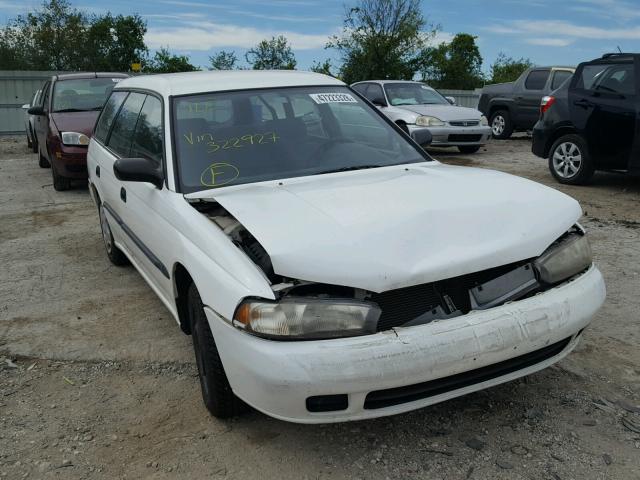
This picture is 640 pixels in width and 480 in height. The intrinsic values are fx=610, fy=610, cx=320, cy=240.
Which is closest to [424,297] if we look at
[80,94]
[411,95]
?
[80,94]

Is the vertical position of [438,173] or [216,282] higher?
[438,173]

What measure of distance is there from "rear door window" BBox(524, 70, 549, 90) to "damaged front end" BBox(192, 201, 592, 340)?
12.7 m

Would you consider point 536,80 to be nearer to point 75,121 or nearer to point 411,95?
point 411,95

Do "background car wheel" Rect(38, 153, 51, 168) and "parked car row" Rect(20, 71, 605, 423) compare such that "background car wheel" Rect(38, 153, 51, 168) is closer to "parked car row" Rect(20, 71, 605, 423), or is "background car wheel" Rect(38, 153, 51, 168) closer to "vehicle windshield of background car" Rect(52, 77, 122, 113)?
"vehicle windshield of background car" Rect(52, 77, 122, 113)

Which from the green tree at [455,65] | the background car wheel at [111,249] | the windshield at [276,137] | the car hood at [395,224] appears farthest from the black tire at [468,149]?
the green tree at [455,65]

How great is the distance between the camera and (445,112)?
11.9m

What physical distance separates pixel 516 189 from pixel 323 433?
151 cm

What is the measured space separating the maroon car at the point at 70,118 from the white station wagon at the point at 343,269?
5.67m

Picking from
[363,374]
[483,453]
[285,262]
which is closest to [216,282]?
[285,262]

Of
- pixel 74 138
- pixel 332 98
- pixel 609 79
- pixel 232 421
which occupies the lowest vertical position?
pixel 232 421

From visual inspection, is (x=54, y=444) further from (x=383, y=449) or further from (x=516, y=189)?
(x=516, y=189)

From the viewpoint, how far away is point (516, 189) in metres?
3.05

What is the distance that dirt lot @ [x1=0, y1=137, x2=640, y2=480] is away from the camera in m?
2.55

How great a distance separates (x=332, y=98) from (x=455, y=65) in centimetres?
3979
